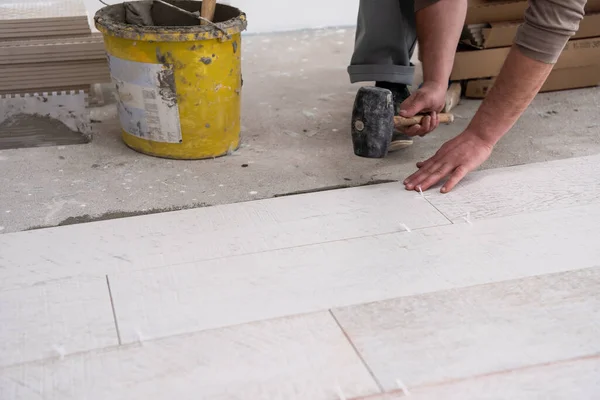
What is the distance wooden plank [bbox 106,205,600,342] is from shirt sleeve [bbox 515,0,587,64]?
0.44 meters

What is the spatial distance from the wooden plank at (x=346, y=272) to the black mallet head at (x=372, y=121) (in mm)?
398

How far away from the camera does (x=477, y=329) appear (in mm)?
1335

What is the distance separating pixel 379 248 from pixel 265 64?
5.49ft

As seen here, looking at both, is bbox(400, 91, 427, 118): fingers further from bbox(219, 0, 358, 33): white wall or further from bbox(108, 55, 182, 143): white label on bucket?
bbox(219, 0, 358, 33): white wall

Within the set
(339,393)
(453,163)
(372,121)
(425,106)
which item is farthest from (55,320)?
(425,106)

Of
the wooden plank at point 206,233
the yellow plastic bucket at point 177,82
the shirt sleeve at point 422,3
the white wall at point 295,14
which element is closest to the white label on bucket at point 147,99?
the yellow plastic bucket at point 177,82

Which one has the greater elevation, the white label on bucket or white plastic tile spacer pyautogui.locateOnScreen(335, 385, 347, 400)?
the white label on bucket

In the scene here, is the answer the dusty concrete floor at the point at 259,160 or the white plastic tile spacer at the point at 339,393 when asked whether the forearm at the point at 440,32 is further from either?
the white plastic tile spacer at the point at 339,393

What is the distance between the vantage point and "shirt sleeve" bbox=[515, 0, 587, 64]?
167 cm

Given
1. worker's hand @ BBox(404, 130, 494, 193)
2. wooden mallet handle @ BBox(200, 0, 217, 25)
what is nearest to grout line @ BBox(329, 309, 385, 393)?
worker's hand @ BBox(404, 130, 494, 193)

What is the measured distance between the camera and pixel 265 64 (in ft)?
10.1

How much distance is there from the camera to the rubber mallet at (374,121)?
192cm

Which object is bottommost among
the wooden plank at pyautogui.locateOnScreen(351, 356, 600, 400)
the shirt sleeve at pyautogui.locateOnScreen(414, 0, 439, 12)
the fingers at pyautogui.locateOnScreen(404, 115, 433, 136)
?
the wooden plank at pyautogui.locateOnScreen(351, 356, 600, 400)

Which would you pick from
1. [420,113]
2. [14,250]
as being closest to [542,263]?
[420,113]
